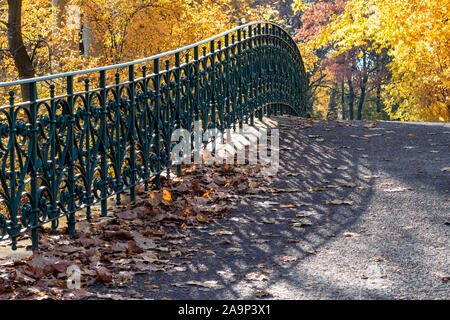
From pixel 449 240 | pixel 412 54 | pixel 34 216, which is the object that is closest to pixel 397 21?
pixel 412 54

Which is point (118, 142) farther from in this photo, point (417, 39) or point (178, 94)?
point (417, 39)

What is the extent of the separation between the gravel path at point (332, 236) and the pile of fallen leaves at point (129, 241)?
0.18 metres

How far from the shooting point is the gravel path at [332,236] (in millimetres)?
4383

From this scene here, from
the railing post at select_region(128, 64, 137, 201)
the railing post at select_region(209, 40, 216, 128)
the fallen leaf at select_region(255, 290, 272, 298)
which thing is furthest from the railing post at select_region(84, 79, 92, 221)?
the railing post at select_region(209, 40, 216, 128)

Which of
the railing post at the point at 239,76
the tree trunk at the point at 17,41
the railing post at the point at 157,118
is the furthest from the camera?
the tree trunk at the point at 17,41

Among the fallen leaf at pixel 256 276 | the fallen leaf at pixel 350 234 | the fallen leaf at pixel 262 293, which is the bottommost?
the fallen leaf at pixel 262 293

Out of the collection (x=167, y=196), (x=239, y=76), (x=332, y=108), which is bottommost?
(x=167, y=196)

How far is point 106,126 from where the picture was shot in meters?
6.00

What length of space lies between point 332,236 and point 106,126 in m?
2.44

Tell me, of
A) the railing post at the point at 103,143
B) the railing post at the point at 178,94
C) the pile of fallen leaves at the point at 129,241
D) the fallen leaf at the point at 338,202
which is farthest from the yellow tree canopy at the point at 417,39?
the railing post at the point at 103,143

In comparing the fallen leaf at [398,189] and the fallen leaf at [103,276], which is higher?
the fallen leaf at [398,189]

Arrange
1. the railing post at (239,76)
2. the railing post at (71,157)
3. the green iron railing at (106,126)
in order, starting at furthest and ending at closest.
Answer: the railing post at (239,76), the railing post at (71,157), the green iron railing at (106,126)

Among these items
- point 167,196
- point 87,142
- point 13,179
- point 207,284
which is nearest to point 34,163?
point 13,179

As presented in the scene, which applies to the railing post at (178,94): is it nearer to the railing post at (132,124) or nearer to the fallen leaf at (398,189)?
the railing post at (132,124)
